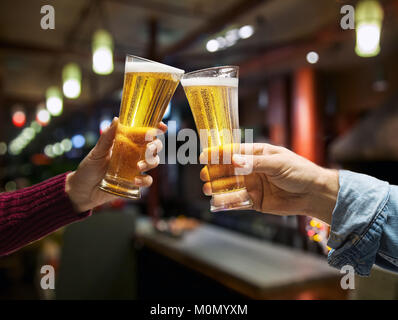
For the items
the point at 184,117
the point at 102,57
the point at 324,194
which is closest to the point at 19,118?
the point at 102,57

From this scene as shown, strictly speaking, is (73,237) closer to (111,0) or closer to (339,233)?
(111,0)

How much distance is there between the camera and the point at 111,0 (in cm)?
220

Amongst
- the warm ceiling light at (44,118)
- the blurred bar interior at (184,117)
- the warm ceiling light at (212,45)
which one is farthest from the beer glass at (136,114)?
the warm ceiling light at (44,118)

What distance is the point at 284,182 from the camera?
35.5 inches

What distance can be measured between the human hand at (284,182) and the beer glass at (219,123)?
23mm

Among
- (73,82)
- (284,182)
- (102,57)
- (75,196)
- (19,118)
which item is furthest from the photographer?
(19,118)

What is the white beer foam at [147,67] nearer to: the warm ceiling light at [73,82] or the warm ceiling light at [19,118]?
the warm ceiling light at [73,82]

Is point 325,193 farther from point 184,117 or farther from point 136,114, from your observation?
point 184,117

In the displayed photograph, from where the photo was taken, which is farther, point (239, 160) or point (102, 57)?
point (102, 57)

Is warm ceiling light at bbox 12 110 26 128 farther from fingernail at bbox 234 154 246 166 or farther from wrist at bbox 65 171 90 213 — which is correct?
fingernail at bbox 234 154 246 166


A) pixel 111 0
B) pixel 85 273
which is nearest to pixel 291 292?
pixel 85 273

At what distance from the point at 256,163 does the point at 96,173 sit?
0.41m

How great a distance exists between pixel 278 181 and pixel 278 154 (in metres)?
0.07

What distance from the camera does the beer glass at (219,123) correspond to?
824 millimetres
